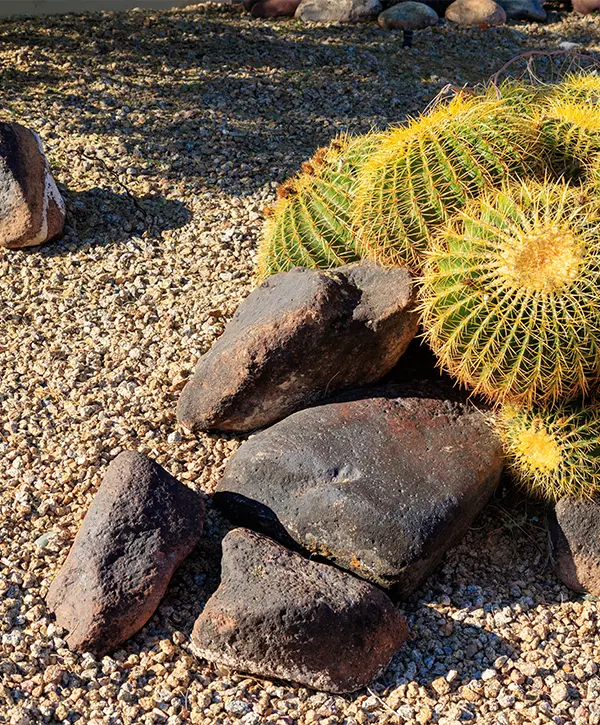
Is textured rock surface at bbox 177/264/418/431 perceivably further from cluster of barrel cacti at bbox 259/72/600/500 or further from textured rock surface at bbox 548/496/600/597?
textured rock surface at bbox 548/496/600/597

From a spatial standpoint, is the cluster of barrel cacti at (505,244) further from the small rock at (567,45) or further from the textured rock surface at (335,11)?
the textured rock surface at (335,11)

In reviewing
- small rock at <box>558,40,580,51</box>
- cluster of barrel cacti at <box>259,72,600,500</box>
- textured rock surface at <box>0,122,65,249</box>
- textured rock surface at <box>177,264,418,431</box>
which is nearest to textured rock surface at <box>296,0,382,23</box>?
small rock at <box>558,40,580,51</box>

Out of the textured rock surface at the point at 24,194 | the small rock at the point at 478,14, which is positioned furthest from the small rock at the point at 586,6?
the textured rock surface at the point at 24,194

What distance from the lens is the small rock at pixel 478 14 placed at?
8.52 m

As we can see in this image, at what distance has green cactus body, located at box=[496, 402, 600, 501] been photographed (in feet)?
11.1

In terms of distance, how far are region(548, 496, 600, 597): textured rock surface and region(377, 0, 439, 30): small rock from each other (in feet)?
19.4

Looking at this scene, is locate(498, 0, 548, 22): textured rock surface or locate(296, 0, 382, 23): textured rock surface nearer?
locate(296, 0, 382, 23): textured rock surface

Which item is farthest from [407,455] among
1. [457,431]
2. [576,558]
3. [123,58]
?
[123,58]

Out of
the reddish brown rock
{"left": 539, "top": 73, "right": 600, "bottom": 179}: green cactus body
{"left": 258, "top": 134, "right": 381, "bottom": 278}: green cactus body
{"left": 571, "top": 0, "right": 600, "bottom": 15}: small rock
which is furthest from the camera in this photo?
{"left": 571, "top": 0, "right": 600, "bottom": 15}: small rock

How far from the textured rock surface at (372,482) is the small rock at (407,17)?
5518mm

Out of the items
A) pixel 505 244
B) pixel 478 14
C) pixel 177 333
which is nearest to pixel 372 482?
pixel 505 244

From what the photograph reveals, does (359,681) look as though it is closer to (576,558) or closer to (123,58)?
(576,558)

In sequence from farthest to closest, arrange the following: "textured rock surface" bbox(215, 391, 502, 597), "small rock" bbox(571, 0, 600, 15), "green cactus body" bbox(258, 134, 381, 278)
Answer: "small rock" bbox(571, 0, 600, 15) → "green cactus body" bbox(258, 134, 381, 278) → "textured rock surface" bbox(215, 391, 502, 597)

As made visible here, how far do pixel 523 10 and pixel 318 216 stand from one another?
18.7ft
